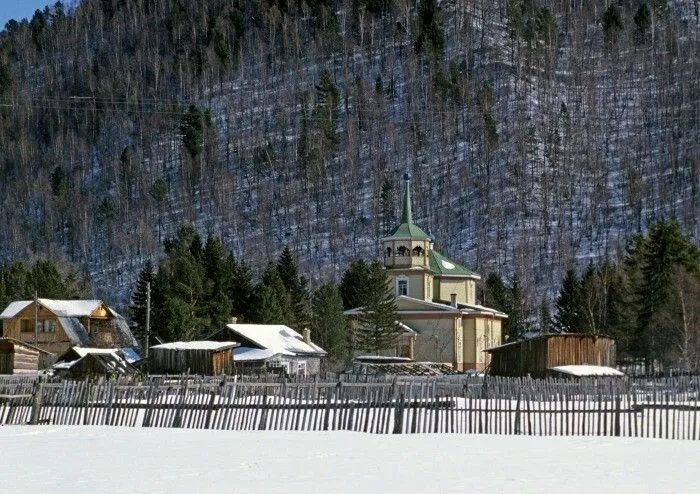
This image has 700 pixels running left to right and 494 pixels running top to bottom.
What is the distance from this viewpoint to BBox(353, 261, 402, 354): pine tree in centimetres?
7794

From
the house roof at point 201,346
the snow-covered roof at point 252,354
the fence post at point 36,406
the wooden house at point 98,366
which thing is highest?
the house roof at point 201,346

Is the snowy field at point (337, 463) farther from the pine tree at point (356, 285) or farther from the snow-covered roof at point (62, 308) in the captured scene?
the pine tree at point (356, 285)

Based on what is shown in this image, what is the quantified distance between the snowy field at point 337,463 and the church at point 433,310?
5531 cm

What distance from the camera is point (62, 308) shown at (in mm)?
82250

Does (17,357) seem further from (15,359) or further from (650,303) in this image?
(650,303)

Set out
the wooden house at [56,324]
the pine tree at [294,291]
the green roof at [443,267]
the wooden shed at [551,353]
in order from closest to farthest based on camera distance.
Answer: the wooden shed at [551,353]
the wooden house at [56,324]
the pine tree at [294,291]
the green roof at [443,267]

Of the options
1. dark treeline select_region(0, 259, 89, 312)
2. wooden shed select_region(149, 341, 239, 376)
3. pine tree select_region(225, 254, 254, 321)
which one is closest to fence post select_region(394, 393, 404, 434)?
wooden shed select_region(149, 341, 239, 376)

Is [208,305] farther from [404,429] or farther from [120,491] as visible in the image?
[120,491]

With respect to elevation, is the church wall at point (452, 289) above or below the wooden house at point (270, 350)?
above

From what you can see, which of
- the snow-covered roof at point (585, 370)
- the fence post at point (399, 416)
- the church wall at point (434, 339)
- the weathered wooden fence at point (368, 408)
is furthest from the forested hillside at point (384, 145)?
the fence post at point (399, 416)

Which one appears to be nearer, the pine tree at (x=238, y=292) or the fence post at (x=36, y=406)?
the fence post at (x=36, y=406)

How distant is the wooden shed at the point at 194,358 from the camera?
57.3 metres

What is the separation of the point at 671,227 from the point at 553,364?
838 inches

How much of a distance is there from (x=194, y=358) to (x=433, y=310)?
32086 millimetres
